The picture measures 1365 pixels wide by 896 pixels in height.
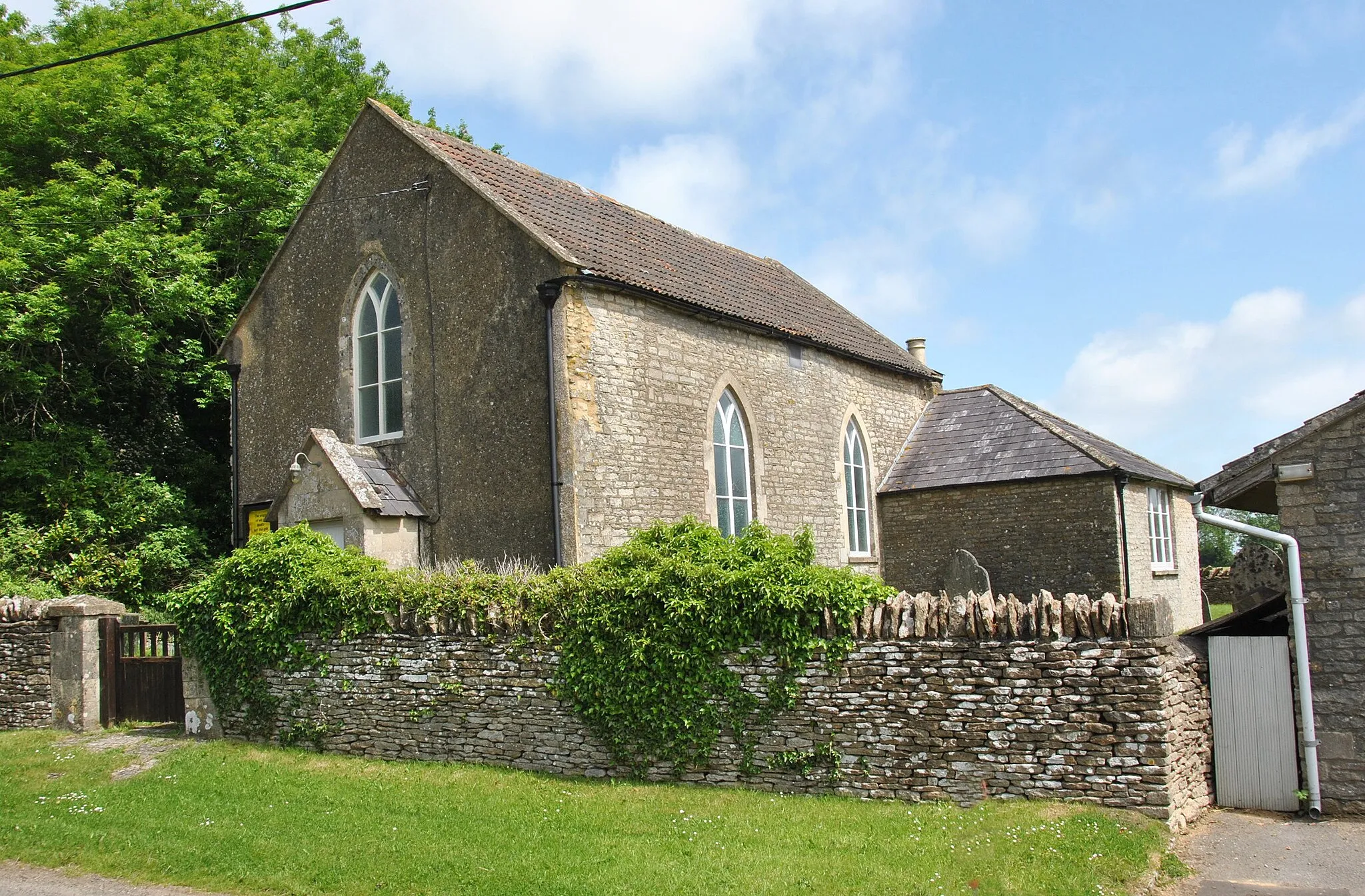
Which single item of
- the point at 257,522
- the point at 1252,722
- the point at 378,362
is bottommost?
the point at 1252,722

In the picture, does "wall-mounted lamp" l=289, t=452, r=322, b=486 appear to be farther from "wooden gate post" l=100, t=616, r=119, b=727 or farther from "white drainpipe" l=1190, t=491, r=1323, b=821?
"white drainpipe" l=1190, t=491, r=1323, b=821

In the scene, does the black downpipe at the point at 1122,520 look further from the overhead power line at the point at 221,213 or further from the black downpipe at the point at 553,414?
the overhead power line at the point at 221,213

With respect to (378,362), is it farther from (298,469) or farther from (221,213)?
(221,213)

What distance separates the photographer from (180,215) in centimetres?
2398

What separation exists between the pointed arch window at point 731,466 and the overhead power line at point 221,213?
19.5ft

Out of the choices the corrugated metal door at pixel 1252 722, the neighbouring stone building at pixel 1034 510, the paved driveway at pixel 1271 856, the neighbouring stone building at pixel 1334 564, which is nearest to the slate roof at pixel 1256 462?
the neighbouring stone building at pixel 1334 564

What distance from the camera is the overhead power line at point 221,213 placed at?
56.0 feet

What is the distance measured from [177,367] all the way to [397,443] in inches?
376

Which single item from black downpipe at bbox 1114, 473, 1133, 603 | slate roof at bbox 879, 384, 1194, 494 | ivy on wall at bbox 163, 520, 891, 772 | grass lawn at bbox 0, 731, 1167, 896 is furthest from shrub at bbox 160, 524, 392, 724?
black downpipe at bbox 1114, 473, 1133, 603

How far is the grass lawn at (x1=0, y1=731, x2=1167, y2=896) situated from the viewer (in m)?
8.09

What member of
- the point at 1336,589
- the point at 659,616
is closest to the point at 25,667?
the point at 659,616

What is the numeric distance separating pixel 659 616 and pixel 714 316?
7.39 m

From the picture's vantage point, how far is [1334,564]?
1008 centimetres

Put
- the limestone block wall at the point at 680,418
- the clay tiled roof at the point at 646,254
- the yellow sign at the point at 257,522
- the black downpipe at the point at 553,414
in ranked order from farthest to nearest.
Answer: the yellow sign at the point at 257,522
the clay tiled roof at the point at 646,254
the limestone block wall at the point at 680,418
the black downpipe at the point at 553,414
